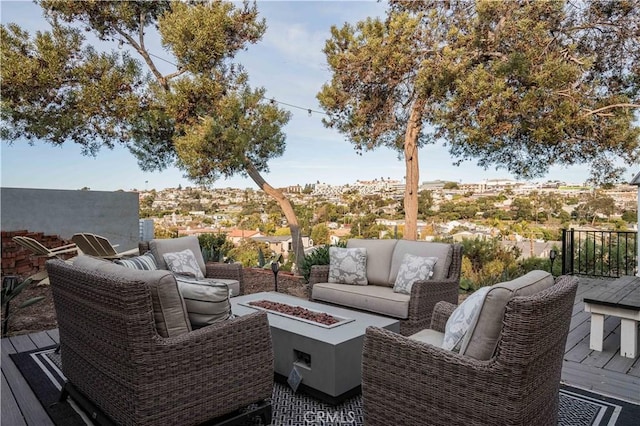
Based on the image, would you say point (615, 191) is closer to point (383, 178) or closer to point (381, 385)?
point (383, 178)

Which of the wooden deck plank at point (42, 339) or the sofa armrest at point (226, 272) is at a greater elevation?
the sofa armrest at point (226, 272)

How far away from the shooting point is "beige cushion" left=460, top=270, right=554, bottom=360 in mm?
1552

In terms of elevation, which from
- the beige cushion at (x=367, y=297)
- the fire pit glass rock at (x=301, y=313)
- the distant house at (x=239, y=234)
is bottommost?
the beige cushion at (x=367, y=297)

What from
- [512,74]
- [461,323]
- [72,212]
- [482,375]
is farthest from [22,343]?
[512,74]

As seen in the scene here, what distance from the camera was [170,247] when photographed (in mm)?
4375

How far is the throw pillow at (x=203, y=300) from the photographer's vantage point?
2043 mm

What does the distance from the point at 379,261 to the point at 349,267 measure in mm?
328

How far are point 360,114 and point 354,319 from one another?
17.6ft

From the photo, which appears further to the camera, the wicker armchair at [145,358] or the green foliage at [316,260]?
the green foliage at [316,260]

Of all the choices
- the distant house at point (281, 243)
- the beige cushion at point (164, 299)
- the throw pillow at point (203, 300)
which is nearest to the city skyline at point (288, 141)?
the distant house at point (281, 243)

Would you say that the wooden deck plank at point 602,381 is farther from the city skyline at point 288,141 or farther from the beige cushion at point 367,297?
the city skyline at point 288,141

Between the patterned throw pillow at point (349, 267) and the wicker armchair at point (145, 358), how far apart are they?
206 centimetres

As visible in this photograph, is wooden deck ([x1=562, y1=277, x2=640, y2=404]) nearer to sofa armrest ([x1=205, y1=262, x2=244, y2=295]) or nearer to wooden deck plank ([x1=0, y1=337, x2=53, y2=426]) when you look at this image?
sofa armrest ([x1=205, y1=262, x2=244, y2=295])

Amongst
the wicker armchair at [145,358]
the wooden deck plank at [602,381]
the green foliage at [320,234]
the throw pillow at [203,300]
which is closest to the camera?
the wicker armchair at [145,358]
